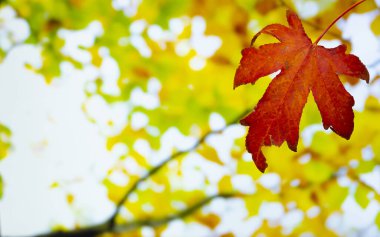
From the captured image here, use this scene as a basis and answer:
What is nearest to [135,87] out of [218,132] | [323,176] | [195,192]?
[218,132]

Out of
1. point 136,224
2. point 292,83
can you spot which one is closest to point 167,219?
point 136,224

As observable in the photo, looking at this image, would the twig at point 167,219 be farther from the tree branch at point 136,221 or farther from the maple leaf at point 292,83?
the maple leaf at point 292,83

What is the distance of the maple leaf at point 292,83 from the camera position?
839 mm

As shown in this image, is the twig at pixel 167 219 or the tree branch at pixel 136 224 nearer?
the tree branch at pixel 136 224

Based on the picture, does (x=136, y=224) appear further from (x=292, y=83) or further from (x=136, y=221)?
(x=292, y=83)

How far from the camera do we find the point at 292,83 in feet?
3.07

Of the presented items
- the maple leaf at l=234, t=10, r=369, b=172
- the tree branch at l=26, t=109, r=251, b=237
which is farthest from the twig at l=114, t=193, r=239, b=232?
the maple leaf at l=234, t=10, r=369, b=172

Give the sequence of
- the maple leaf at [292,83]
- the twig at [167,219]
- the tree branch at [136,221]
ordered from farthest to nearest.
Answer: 1. the twig at [167,219]
2. the tree branch at [136,221]
3. the maple leaf at [292,83]

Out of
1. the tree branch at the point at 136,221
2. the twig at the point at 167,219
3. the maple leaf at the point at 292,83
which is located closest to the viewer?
the maple leaf at the point at 292,83

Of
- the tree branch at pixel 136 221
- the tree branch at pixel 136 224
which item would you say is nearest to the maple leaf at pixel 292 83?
the tree branch at pixel 136 221

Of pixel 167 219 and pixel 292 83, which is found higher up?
pixel 167 219

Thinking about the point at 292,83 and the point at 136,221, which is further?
the point at 136,221

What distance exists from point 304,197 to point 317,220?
697 millimetres

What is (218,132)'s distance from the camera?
6.84 ft
